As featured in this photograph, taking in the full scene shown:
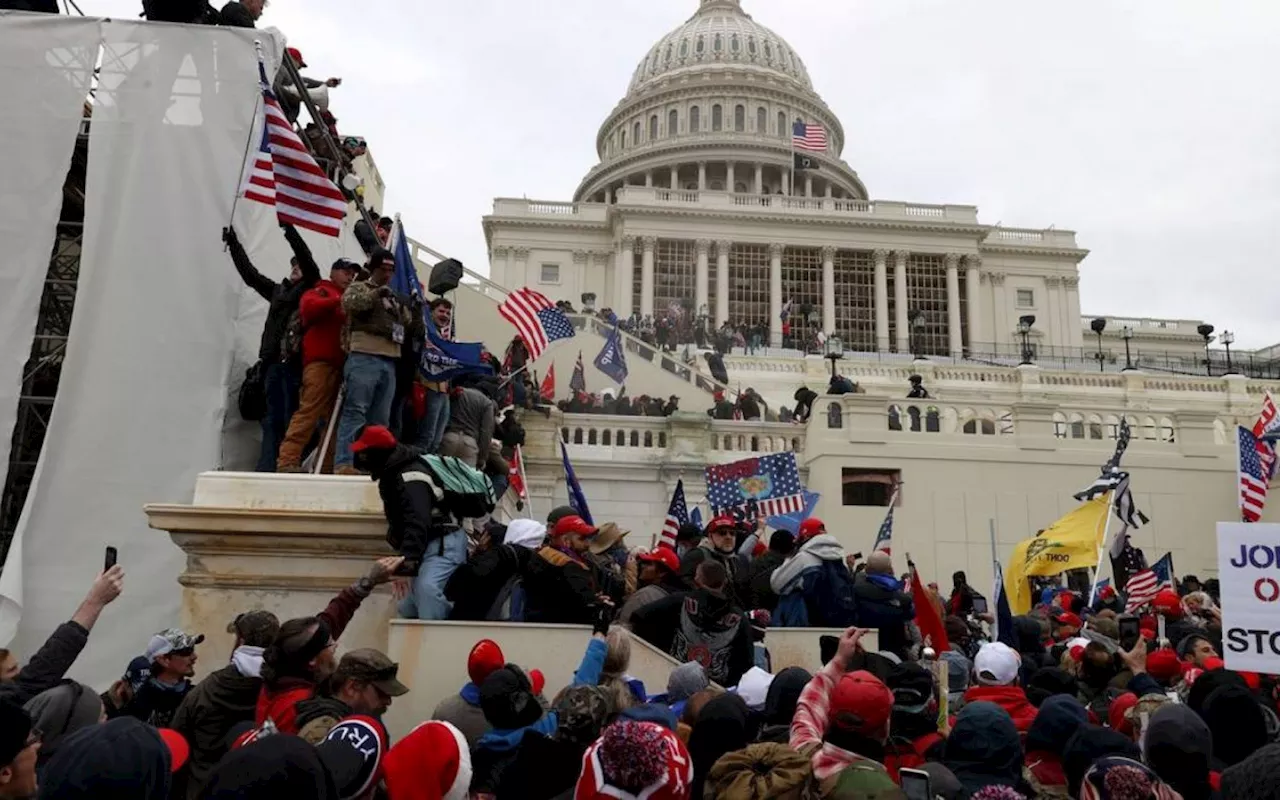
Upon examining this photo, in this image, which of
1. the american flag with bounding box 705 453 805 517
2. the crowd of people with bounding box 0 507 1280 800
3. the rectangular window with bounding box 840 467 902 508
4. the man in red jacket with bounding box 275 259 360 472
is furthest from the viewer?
the rectangular window with bounding box 840 467 902 508

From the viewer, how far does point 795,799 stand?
2.92 metres

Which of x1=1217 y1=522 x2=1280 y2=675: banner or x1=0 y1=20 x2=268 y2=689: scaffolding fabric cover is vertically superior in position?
x1=0 y1=20 x2=268 y2=689: scaffolding fabric cover

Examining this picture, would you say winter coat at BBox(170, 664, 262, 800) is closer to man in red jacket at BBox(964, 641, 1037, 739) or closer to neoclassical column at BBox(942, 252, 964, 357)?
man in red jacket at BBox(964, 641, 1037, 739)

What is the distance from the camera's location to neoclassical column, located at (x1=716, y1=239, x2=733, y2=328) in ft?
192

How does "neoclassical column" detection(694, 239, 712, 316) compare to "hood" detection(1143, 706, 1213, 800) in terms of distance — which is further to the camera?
"neoclassical column" detection(694, 239, 712, 316)

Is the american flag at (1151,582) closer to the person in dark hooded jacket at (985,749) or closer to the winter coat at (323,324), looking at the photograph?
the person in dark hooded jacket at (985,749)

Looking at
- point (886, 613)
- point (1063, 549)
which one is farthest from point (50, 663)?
point (1063, 549)

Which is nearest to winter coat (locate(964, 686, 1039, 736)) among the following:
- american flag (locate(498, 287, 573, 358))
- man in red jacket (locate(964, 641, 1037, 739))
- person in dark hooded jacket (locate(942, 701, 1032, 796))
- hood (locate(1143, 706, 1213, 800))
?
man in red jacket (locate(964, 641, 1037, 739))

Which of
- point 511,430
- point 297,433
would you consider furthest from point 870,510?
point 297,433

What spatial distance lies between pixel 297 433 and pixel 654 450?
11674 millimetres

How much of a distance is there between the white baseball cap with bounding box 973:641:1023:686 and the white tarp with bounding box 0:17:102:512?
7651 millimetres

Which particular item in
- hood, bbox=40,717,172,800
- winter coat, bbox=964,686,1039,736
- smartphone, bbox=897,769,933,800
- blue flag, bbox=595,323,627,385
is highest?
blue flag, bbox=595,323,627,385

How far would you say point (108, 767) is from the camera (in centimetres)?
231

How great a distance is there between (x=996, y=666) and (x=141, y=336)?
6.90 meters
